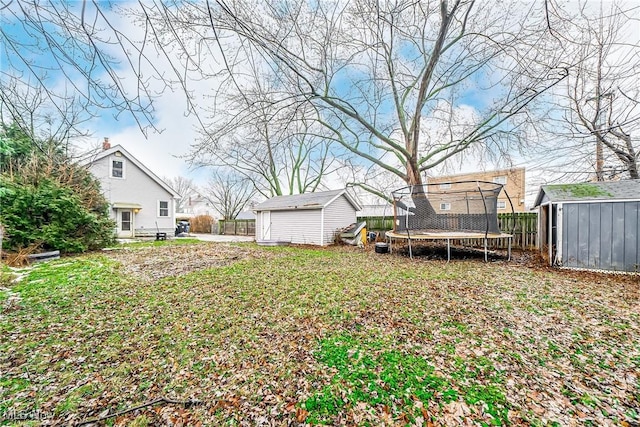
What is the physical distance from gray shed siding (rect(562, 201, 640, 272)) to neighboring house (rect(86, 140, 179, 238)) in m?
18.4

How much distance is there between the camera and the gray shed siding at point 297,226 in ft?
39.9

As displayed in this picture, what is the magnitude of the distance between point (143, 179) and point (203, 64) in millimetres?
15793

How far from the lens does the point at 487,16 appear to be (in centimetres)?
710

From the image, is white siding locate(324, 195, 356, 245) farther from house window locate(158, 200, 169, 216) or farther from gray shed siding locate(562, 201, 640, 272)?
house window locate(158, 200, 169, 216)

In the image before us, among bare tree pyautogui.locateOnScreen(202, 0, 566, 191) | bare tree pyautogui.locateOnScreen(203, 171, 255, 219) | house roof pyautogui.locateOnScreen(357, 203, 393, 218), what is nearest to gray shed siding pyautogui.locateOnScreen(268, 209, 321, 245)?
house roof pyautogui.locateOnScreen(357, 203, 393, 218)

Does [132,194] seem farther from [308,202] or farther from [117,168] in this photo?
[308,202]

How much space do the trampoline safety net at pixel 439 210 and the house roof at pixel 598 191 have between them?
1799 millimetres

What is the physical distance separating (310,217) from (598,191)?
964 centimetres

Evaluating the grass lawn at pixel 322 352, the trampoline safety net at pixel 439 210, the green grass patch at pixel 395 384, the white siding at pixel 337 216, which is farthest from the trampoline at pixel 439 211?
the green grass patch at pixel 395 384

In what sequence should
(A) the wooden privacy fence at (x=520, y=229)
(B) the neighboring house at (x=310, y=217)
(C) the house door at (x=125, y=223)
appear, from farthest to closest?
(C) the house door at (x=125, y=223) < (B) the neighboring house at (x=310, y=217) < (A) the wooden privacy fence at (x=520, y=229)

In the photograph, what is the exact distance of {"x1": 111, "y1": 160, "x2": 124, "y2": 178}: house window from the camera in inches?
548

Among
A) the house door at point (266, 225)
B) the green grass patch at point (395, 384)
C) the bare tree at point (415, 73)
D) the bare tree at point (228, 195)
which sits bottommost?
the green grass patch at point (395, 384)

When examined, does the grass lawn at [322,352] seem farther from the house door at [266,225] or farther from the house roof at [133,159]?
the house roof at [133,159]

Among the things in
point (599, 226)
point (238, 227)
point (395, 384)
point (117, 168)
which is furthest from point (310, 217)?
point (238, 227)
